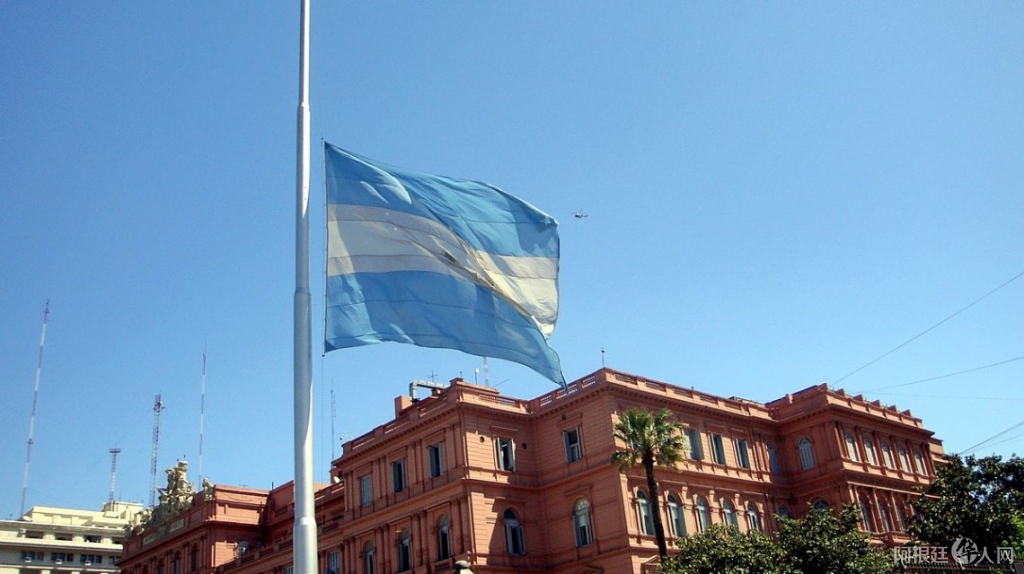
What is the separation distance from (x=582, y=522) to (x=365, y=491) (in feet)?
44.1

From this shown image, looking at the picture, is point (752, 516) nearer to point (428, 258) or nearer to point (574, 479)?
point (574, 479)

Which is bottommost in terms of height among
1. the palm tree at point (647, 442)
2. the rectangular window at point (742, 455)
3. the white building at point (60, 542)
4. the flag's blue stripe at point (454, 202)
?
the flag's blue stripe at point (454, 202)

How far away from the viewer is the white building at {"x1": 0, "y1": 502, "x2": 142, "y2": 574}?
92250 mm

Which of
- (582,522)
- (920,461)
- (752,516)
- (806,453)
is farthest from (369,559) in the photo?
(920,461)

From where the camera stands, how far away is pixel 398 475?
50875mm

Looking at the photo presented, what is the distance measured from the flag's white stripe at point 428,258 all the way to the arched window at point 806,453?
44.3 m

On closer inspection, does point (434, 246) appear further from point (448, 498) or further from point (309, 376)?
point (448, 498)

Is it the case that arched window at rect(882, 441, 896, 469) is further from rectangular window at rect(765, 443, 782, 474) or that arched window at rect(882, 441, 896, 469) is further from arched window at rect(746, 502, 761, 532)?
arched window at rect(746, 502, 761, 532)

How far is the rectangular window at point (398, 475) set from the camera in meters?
50.5

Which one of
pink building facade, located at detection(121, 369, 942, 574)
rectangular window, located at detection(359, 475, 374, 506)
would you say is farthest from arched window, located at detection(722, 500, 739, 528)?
rectangular window, located at detection(359, 475, 374, 506)

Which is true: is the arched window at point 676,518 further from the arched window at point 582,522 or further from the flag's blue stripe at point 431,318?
the flag's blue stripe at point 431,318

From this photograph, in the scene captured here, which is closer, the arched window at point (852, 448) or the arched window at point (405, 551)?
the arched window at point (405, 551)

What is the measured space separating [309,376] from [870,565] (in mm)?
30034

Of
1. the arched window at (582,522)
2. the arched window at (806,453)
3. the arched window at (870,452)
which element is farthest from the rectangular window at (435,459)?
the arched window at (870,452)
